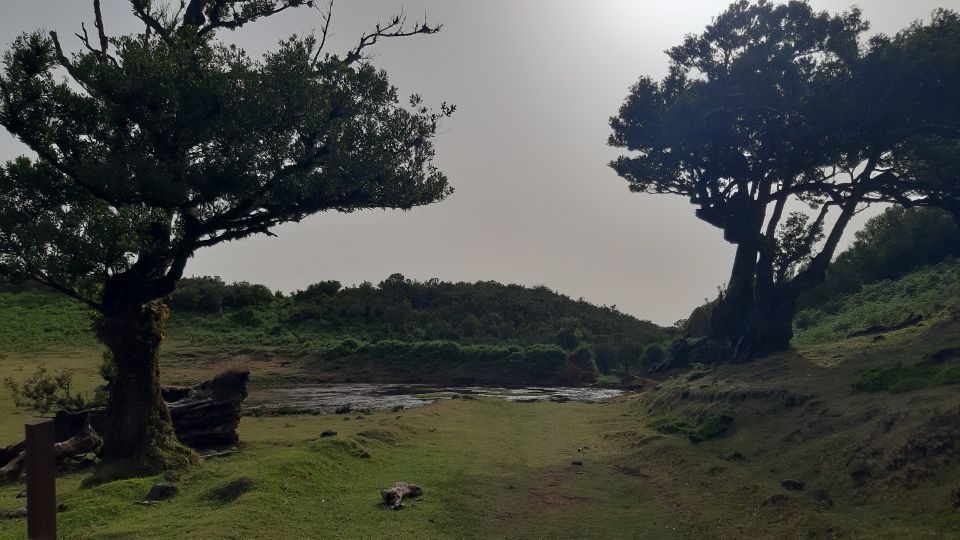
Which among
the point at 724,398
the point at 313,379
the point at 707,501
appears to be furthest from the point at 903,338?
the point at 313,379

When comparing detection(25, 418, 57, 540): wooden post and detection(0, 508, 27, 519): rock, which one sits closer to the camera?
detection(25, 418, 57, 540): wooden post

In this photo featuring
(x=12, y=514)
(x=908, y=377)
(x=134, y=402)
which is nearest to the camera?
(x=12, y=514)

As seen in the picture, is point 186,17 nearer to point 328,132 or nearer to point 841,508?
point 328,132

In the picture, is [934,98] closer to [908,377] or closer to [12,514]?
[908,377]

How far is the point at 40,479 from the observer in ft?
21.4

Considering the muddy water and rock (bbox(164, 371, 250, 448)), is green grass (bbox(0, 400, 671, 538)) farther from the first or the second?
the muddy water

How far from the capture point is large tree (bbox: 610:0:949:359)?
25578 millimetres

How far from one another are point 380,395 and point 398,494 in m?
27.1

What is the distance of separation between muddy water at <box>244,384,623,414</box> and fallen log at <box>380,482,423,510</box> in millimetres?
18516

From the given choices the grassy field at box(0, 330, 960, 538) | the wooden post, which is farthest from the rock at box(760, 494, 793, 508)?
the wooden post

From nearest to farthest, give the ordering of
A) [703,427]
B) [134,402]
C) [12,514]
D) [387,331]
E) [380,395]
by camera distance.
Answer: [12,514]
[134,402]
[703,427]
[380,395]
[387,331]

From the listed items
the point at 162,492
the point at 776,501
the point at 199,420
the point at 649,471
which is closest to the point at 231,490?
the point at 162,492

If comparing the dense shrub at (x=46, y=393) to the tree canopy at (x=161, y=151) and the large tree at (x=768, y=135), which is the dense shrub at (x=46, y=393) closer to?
the tree canopy at (x=161, y=151)

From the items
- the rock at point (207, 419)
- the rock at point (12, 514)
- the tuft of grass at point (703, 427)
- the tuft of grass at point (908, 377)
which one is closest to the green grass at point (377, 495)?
the rock at point (12, 514)
